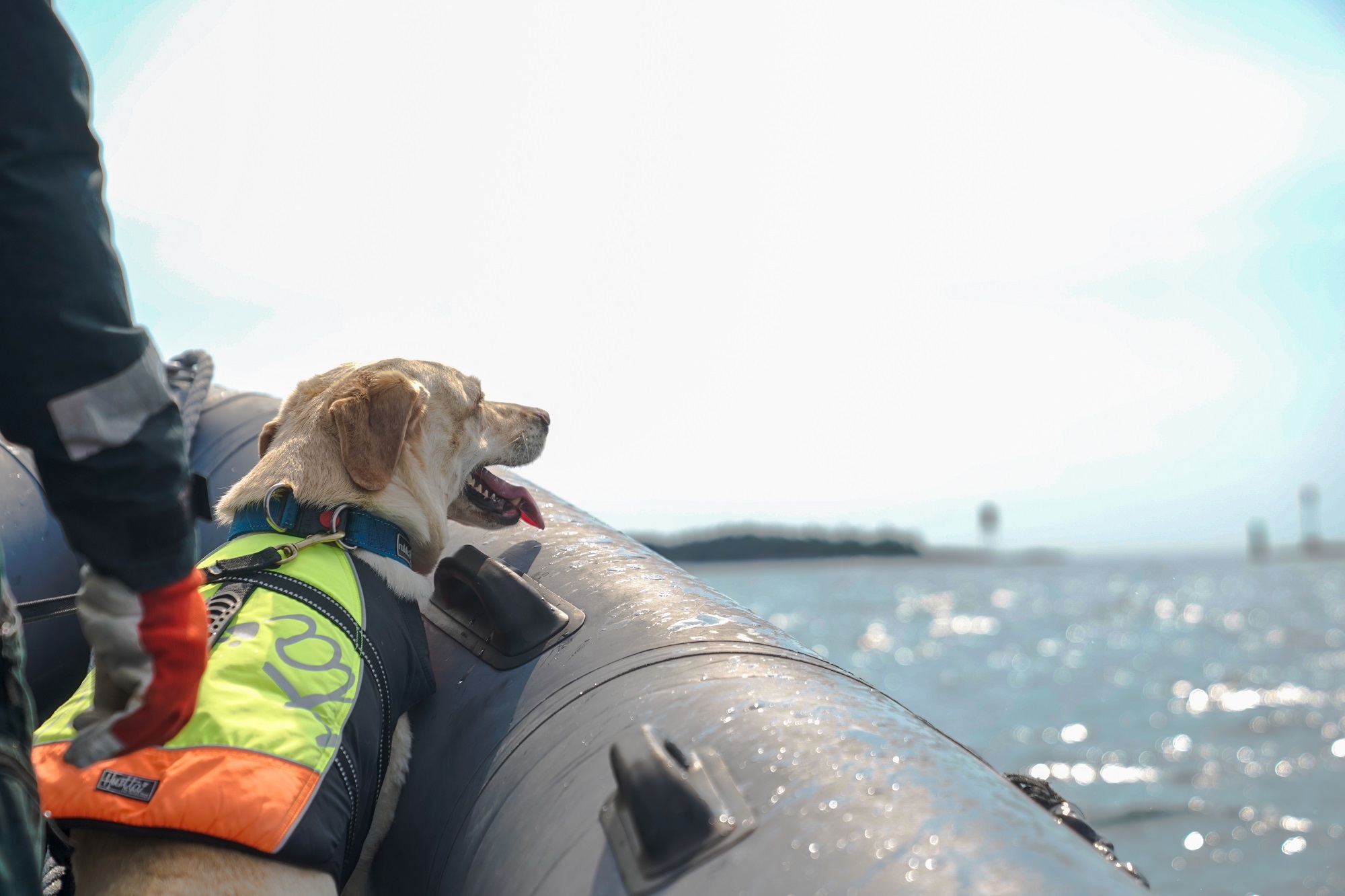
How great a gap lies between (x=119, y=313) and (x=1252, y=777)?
961cm

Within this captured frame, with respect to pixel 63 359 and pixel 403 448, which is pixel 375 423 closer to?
pixel 403 448

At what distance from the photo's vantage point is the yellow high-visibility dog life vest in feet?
Answer: 5.70

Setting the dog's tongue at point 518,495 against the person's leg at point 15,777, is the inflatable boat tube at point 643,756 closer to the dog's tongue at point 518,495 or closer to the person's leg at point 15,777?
the dog's tongue at point 518,495

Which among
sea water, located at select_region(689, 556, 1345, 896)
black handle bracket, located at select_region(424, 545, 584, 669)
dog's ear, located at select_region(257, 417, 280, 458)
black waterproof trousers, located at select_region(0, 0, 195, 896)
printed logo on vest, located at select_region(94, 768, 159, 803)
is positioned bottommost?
sea water, located at select_region(689, 556, 1345, 896)

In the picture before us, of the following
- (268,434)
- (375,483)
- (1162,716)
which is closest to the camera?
(375,483)

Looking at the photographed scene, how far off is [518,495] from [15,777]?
6.39 ft

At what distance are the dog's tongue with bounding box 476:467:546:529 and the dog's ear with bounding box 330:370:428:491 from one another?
1.72 ft

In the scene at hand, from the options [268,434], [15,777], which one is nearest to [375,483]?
[268,434]

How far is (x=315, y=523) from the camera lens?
255 centimetres

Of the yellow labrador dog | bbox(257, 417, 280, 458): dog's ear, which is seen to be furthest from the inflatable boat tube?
bbox(257, 417, 280, 458): dog's ear

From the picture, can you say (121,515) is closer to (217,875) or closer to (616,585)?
(217,875)

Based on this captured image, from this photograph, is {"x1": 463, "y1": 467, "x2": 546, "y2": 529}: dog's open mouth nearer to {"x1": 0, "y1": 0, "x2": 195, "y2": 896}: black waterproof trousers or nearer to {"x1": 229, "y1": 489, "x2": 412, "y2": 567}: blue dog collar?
{"x1": 229, "y1": 489, "x2": 412, "y2": 567}: blue dog collar

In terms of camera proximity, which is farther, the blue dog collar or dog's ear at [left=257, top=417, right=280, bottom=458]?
dog's ear at [left=257, top=417, right=280, bottom=458]

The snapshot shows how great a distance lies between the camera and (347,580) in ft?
7.85
